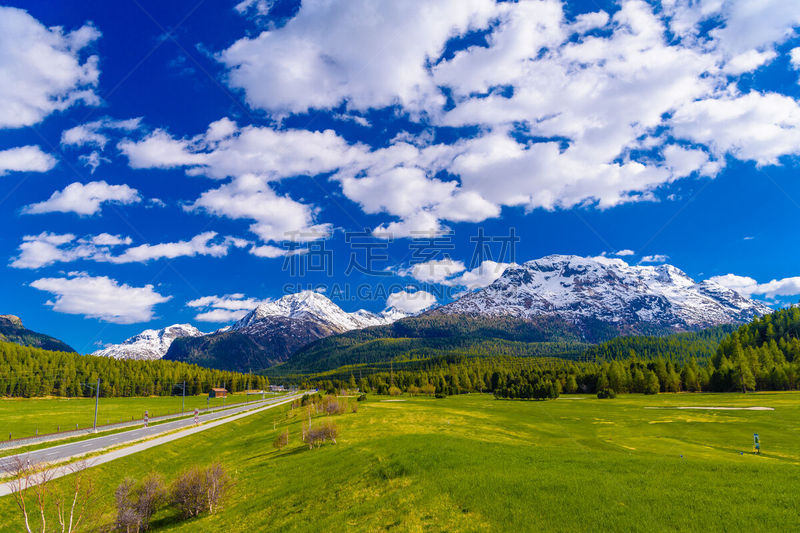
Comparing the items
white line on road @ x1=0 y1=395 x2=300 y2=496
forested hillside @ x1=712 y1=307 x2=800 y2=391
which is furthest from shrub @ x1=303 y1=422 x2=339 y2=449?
forested hillside @ x1=712 y1=307 x2=800 y2=391

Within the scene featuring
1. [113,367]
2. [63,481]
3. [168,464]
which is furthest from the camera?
[113,367]

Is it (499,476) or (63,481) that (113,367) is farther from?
(499,476)

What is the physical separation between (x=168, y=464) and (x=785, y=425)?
77.8 meters

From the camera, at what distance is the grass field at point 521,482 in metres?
16.2

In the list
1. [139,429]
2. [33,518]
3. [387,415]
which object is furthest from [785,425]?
[139,429]

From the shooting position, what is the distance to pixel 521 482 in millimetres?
20969

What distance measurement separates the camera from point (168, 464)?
52031mm

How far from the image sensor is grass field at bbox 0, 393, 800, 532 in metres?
16.2

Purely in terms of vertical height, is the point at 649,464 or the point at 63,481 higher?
the point at 649,464

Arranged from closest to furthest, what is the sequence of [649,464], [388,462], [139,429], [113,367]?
1. [649,464]
2. [388,462]
3. [139,429]
4. [113,367]

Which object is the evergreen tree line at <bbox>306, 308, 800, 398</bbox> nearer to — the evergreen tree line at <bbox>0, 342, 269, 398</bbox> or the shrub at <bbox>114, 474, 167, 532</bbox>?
the shrub at <bbox>114, 474, 167, 532</bbox>

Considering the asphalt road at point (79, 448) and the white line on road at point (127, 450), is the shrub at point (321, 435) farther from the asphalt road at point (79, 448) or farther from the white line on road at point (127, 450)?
the asphalt road at point (79, 448)

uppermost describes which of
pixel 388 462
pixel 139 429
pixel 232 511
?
pixel 388 462

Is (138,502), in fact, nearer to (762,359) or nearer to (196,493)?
(196,493)
